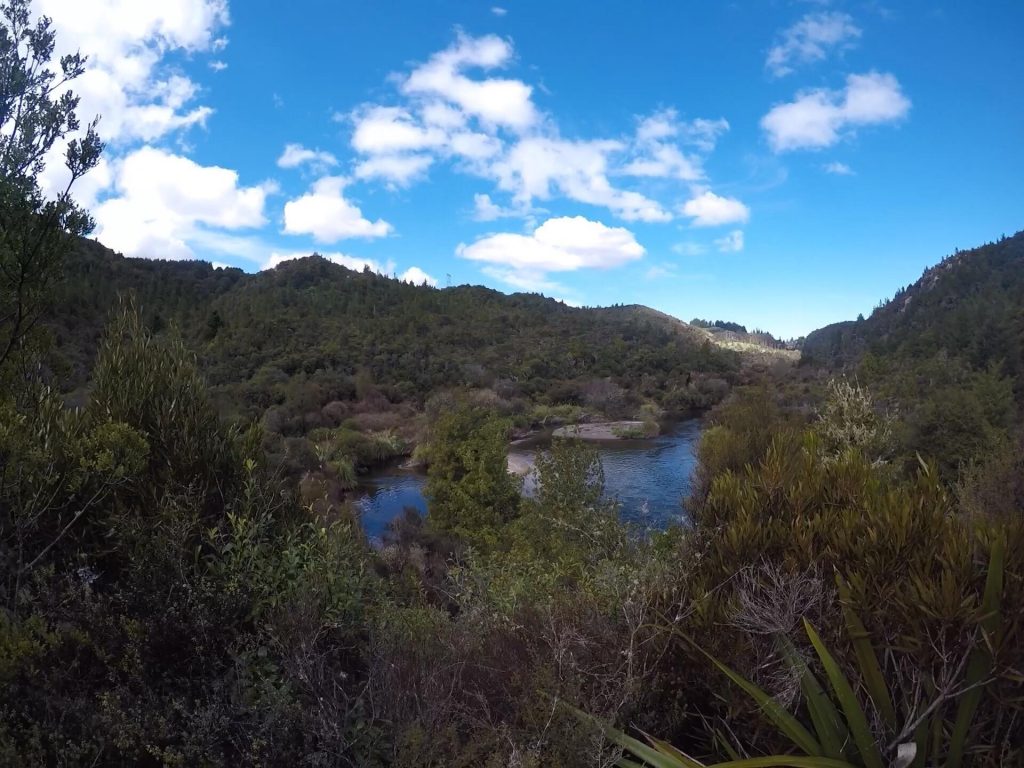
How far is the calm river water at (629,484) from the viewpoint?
25.5 metres

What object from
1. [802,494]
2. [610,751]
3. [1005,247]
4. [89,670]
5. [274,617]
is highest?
[1005,247]

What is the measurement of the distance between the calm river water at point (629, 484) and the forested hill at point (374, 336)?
13390 millimetres

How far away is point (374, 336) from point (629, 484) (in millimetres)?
46067

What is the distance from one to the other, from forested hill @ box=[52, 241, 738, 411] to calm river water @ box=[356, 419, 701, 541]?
43.9ft

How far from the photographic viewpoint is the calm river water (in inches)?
1004

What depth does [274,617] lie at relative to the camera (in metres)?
3.89

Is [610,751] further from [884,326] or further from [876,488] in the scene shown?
[884,326]

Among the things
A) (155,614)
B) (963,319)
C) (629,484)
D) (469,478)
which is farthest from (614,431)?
(155,614)

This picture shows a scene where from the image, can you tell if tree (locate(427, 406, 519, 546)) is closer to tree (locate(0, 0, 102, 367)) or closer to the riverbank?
tree (locate(0, 0, 102, 367))

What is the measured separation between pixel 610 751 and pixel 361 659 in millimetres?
1831

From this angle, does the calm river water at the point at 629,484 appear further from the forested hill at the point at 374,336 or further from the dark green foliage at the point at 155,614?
the dark green foliage at the point at 155,614

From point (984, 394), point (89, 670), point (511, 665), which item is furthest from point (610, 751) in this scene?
point (984, 394)

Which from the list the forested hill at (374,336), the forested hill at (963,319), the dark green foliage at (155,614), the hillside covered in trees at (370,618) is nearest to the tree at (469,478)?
the hillside covered in trees at (370,618)

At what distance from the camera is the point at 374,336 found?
2753 inches
